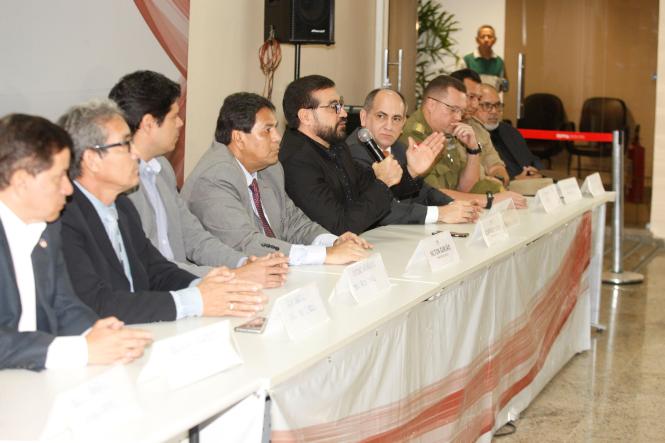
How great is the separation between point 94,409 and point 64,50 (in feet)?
9.85

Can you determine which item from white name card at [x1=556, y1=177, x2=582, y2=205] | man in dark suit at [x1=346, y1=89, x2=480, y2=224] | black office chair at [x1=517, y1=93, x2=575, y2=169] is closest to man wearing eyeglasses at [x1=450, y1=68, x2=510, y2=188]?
white name card at [x1=556, y1=177, x2=582, y2=205]

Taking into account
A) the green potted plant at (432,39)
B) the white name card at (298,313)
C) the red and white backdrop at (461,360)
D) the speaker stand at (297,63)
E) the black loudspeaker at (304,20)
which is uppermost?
the green potted plant at (432,39)

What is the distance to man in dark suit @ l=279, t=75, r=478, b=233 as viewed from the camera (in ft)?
12.7

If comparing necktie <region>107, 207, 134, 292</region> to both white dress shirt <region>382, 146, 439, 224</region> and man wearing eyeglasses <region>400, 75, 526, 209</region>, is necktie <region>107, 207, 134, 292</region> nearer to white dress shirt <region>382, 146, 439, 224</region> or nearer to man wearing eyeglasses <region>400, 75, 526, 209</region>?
white dress shirt <region>382, 146, 439, 224</region>

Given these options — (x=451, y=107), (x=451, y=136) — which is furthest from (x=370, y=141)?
(x=451, y=136)

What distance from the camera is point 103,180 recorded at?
243cm

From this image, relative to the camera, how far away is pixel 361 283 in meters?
2.61

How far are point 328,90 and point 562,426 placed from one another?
1677mm

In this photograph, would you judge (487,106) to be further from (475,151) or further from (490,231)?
(490,231)

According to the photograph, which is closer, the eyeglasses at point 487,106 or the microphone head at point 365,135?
the microphone head at point 365,135

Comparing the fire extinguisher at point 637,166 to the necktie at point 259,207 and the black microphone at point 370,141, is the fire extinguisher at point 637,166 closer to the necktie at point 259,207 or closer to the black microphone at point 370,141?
the black microphone at point 370,141

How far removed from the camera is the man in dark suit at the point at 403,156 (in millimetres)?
4312

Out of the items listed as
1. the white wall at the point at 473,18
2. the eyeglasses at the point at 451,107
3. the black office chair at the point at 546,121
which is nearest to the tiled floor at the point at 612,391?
the eyeglasses at the point at 451,107

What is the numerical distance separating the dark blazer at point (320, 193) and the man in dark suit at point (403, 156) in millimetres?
283
